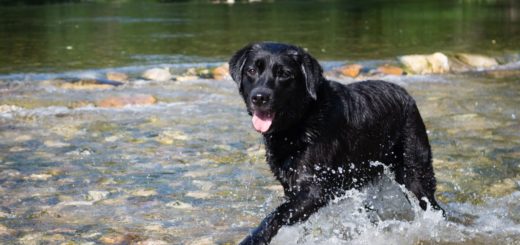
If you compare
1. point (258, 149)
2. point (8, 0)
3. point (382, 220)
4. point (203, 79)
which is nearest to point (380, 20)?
point (203, 79)

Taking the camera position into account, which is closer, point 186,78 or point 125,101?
point 125,101

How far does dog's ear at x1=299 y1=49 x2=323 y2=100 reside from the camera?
18.8 feet

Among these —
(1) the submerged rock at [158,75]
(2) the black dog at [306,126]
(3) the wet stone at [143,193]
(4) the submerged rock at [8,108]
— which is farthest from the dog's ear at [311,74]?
(1) the submerged rock at [158,75]

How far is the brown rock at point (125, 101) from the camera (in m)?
13.3

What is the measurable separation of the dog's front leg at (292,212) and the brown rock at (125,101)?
26.2 feet

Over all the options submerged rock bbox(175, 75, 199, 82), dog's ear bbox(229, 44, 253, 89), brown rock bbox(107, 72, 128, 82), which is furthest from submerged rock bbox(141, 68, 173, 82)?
dog's ear bbox(229, 44, 253, 89)

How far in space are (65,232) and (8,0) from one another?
59540 mm

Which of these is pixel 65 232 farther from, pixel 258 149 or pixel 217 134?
pixel 217 134

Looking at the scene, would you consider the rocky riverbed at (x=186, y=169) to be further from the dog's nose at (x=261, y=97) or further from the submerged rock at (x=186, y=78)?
the dog's nose at (x=261, y=97)

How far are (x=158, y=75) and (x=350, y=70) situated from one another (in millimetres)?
4395

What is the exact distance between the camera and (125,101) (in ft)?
44.1

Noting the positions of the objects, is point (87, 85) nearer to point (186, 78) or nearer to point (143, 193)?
point (186, 78)

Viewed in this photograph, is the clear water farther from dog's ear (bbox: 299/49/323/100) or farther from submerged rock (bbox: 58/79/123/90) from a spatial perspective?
dog's ear (bbox: 299/49/323/100)

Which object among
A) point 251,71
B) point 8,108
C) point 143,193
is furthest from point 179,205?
point 8,108
